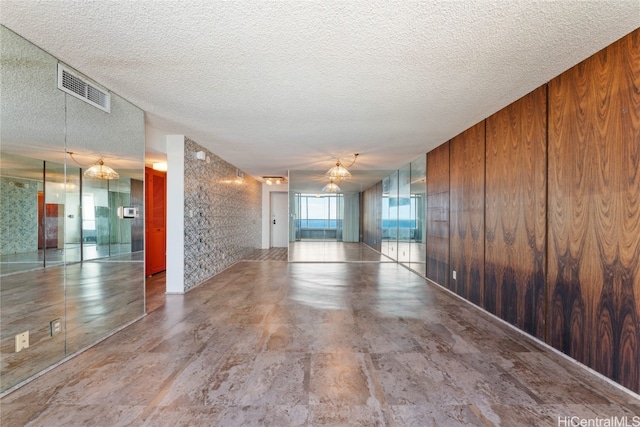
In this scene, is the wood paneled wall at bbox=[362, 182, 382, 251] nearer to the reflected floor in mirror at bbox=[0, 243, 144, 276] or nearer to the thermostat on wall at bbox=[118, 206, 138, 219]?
the thermostat on wall at bbox=[118, 206, 138, 219]

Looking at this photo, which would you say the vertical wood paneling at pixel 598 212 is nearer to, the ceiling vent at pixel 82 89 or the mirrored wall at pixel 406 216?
the mirrored wall at pixel 406 216

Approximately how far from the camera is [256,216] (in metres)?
10.1

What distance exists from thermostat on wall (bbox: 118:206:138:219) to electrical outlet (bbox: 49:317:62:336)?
1318 mm

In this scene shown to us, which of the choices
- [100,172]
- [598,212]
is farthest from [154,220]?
[598,212]

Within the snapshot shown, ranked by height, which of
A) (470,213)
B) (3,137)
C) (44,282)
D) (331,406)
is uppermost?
(3,137)

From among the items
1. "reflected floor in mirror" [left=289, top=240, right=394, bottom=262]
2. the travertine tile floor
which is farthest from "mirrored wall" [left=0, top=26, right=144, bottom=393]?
"reflected floor in mirror" [left=289, top=240, right=394, bottom=262]

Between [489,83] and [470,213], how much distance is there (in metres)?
2.01

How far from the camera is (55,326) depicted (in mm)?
2434

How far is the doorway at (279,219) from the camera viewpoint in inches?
452

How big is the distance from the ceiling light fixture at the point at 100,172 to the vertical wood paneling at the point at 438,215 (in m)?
4.95

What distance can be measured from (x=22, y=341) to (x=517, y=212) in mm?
4752

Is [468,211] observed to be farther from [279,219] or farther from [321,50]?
[279,219]

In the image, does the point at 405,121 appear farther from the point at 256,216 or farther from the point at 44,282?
the point at 256,216

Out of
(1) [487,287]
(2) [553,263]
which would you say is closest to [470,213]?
(1) [487,287]
